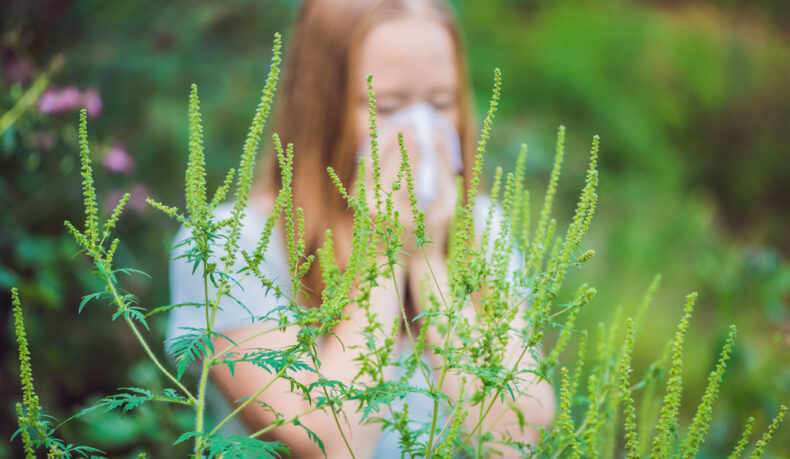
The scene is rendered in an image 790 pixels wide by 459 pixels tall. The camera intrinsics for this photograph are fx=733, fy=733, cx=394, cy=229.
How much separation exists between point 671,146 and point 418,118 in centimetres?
594

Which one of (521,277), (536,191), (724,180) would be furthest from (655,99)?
(521,277)

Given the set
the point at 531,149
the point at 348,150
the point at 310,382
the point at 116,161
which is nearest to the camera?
the point at 310,382

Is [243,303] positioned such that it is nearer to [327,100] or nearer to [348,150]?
[348,150]

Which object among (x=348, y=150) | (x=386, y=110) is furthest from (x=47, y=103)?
(x=386, y=110)

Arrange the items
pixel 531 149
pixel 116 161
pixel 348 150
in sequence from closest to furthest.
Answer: pixel 348 150, pixel 116 161, pixel 531 149

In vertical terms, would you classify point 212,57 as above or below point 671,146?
below

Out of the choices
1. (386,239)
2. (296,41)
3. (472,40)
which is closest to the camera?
(386,239)

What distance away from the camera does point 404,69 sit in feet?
5.24

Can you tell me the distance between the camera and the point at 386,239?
2.43 feet

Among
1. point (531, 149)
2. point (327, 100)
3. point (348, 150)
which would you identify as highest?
point (531, 149)

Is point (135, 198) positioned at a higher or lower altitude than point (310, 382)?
higher

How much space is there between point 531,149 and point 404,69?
8.00 ft

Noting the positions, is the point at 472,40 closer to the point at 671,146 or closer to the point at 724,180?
the point at 671,146

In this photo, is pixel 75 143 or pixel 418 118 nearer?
pixel 418 118
